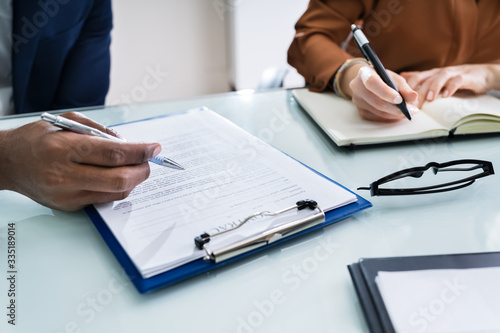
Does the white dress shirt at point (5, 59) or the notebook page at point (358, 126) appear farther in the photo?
the white dress shirt at point (5, 59)

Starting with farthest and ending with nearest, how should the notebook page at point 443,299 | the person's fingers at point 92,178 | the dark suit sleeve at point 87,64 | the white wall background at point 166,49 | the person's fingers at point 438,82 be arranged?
the white wall background at point 166,49, the dark suit sleeve at point 87,64, the person's fingers at point 438,82, the person's fingers at point 92,178, the notebook page at point 443,299

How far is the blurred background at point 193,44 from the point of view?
2439 mm

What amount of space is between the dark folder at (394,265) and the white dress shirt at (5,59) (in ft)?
3.18

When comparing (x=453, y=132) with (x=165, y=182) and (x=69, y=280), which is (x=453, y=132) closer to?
(x=165, y=182)

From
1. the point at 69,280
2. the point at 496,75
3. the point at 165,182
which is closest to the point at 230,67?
the point at 496,75

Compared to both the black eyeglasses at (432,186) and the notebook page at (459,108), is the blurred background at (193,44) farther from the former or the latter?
the black eyeglasses at (432,186)

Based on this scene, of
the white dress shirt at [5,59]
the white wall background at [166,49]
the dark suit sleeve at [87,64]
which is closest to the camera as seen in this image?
the white dress shirt at [5,59]

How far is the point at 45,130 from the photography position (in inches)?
21.2

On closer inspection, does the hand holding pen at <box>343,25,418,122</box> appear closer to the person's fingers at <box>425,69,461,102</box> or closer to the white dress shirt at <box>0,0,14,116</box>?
the person's fingers at <box>425,69,461,102</box>

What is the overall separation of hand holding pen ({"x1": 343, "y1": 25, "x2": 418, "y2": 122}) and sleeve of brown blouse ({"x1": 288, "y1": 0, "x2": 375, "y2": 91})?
0.22 metres

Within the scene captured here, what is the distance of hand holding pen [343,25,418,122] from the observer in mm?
746

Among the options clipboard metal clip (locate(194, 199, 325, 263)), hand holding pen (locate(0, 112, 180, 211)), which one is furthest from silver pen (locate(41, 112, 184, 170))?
clipboard metal clip (locate(194, 199, 325, 263))

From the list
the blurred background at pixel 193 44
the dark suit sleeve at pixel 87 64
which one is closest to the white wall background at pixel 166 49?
the blurred background at pixel 193 44

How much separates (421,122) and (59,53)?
91cm
